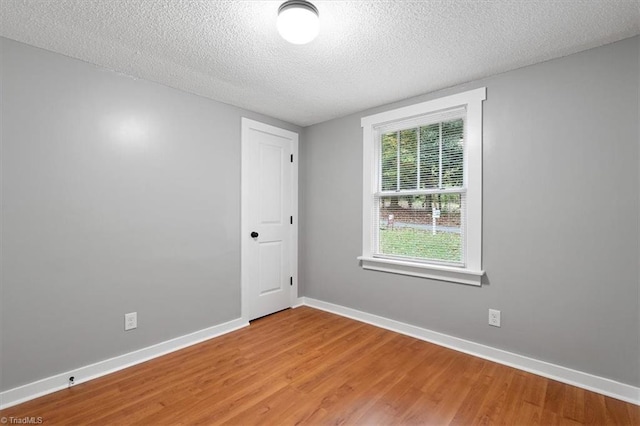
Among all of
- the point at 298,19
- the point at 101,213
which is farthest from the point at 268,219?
the point at 298,19

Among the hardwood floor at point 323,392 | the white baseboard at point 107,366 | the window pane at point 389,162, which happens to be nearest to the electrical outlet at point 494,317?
the hardwood floor at point 323,392

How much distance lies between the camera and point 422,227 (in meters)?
3.04

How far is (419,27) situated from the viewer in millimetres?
1906

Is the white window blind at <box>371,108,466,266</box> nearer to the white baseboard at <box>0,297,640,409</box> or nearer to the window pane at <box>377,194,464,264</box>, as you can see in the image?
the window pane at <box>377,194,464,264</box>

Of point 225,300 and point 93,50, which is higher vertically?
point 93,50

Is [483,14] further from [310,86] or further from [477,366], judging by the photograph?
[477,366]

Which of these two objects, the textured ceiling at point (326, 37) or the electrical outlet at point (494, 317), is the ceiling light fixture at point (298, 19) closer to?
the textured ceiling at point (326, 37)

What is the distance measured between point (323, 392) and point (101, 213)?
2.14 meters

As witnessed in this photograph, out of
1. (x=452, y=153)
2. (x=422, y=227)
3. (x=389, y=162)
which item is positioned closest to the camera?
(x=452, y=153)

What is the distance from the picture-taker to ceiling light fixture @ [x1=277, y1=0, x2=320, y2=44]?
1.63m

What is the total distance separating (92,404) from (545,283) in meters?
3.29

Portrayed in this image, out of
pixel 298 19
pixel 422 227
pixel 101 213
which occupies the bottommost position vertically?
pixel 422 227

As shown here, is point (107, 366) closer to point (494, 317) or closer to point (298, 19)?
point (298, 19)

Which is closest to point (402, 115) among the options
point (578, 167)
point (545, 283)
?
point (578, 167)
